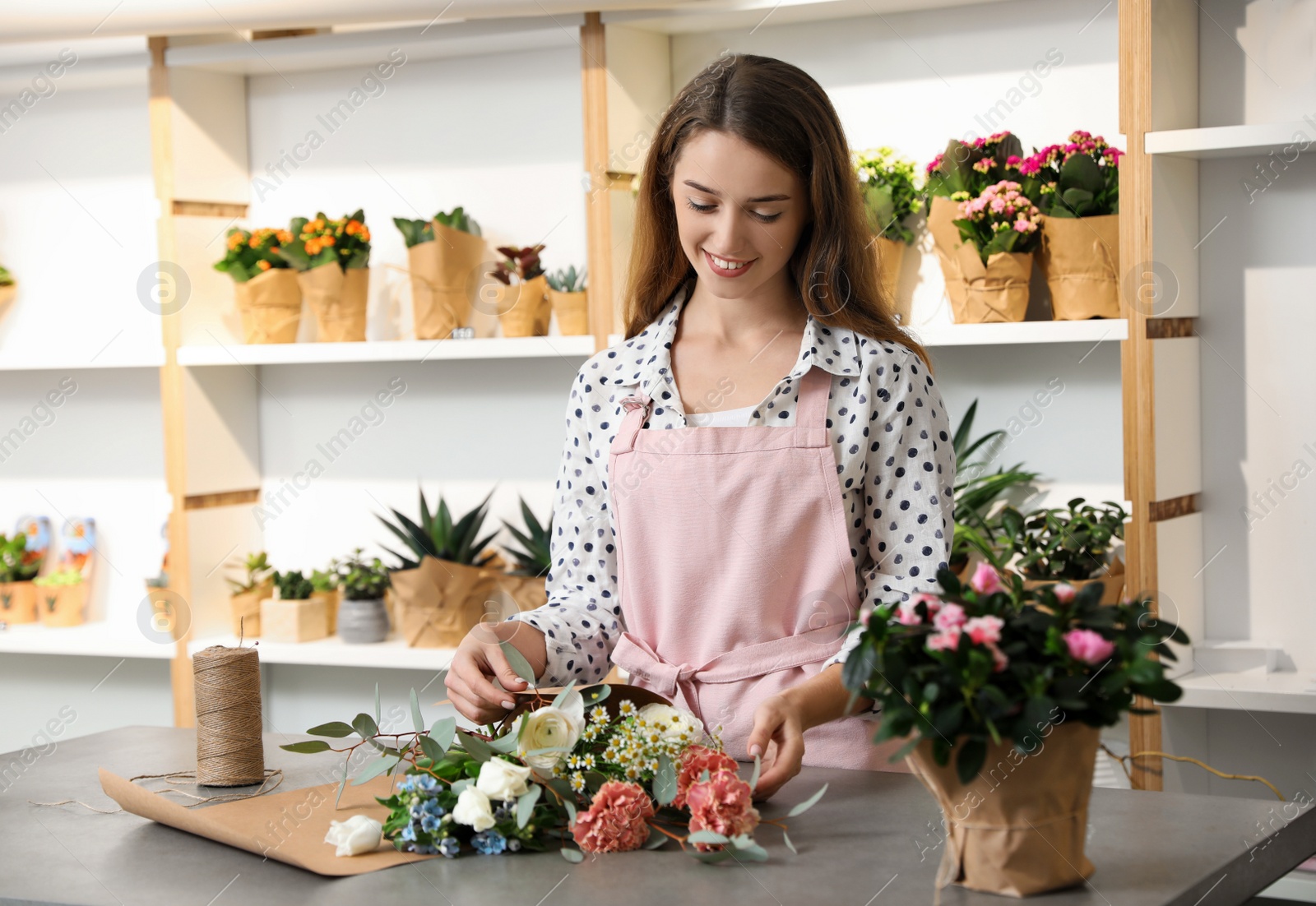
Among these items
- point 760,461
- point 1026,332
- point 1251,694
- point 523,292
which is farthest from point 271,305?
point 1251,694

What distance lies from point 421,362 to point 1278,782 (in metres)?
1.96

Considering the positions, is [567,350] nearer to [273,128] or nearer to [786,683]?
[273,128]

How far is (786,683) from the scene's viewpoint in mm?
1482

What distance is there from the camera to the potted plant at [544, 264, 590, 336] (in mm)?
2676

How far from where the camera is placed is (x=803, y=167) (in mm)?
1535

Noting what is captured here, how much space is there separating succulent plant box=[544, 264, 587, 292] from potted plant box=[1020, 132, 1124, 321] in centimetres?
90

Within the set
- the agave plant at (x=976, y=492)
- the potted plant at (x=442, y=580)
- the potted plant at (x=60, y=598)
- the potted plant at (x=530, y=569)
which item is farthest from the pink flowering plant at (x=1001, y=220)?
the potted plant at (x=60, y=598)

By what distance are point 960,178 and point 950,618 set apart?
1.61 meters

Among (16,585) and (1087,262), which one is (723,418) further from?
(16,585)

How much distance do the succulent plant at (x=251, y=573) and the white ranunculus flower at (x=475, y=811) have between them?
80.3 inches

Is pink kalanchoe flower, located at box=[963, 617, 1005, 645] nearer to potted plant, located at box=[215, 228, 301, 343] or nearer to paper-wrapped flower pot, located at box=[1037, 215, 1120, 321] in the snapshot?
paper-wrapped flower pot, located at box=[1037, 215, 1120, 321]

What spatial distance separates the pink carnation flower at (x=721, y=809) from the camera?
1037 millimetres

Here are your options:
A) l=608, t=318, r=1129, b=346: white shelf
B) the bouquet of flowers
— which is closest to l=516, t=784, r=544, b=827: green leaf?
the bouquet of flowers

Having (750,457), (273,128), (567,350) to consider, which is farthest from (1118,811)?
(273,128)
